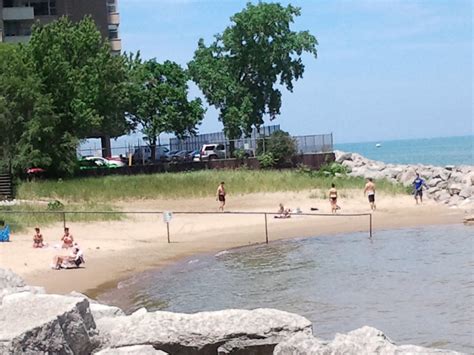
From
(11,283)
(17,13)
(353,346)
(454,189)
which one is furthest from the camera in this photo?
(17,13)

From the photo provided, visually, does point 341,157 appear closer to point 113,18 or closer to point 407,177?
point 407,177

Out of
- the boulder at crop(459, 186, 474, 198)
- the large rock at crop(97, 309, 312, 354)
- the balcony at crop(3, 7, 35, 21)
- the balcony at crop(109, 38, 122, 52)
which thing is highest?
the balcony at crop(3, 7, 35, 21)

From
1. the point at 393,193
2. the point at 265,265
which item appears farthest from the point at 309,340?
the point at 393,193

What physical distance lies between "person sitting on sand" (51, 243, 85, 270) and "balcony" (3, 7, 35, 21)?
171 feet

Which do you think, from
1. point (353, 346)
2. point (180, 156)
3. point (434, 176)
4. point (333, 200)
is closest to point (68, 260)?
point (353, 346)

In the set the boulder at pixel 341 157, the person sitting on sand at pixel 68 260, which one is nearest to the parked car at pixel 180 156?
the boulder at pixel 341 157

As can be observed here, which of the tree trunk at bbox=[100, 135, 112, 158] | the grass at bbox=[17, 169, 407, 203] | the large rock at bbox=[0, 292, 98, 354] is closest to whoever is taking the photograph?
the large rock at bbox=[0, 292, 98, 354]

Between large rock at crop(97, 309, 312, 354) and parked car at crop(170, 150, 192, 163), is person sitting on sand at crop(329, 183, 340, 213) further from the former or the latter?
large rock at crop(97, 309, 312, 354)

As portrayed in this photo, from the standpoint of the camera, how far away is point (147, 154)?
6762 cm

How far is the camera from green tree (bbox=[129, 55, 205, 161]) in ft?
219

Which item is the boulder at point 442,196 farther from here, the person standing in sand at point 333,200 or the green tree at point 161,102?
the green tree at point 161,102

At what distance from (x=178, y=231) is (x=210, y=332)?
24427mm

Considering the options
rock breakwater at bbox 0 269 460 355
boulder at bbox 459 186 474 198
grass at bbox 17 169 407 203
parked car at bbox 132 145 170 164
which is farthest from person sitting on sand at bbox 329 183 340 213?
rock breakwater at bbox 0 269 460 355

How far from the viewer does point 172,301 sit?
19953 millimetres
